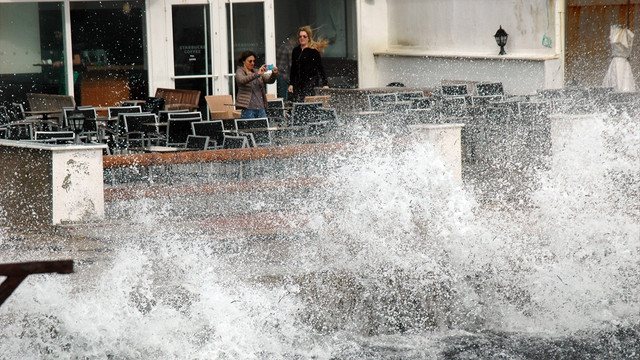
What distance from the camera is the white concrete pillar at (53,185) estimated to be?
401 inches

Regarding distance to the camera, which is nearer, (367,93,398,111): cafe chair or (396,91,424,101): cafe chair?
(367,93,398,111): cafe chair

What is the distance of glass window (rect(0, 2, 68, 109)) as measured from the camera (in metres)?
19.9

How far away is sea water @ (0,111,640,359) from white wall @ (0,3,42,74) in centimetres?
1014

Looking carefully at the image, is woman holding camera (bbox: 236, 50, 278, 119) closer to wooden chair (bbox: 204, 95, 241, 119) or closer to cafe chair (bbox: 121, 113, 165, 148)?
cafe chair (bbox: 121, 113, 165, 148)

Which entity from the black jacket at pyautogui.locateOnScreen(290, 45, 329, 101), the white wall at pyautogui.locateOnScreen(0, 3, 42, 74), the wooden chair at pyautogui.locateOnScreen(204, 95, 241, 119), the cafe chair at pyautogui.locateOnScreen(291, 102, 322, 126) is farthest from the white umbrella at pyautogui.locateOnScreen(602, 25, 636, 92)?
the white wall at pyautogui.locateOnScreen(0, 3, 42, 74)

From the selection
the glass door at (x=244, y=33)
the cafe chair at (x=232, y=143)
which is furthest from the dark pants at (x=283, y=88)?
the cafe chair at (x=232, y=143)

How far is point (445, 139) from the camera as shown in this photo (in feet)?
40.9

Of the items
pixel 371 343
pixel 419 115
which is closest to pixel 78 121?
pixel 419 115

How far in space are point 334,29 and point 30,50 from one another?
24.2 ft

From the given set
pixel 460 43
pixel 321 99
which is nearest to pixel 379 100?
pixel 321 99

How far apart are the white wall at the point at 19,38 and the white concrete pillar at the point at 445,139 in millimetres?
10212

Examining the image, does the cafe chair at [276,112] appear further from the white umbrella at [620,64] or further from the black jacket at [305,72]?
the white umbrella at [620,64]

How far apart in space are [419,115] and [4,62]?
8.58 metres

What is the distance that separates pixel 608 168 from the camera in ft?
36.6
